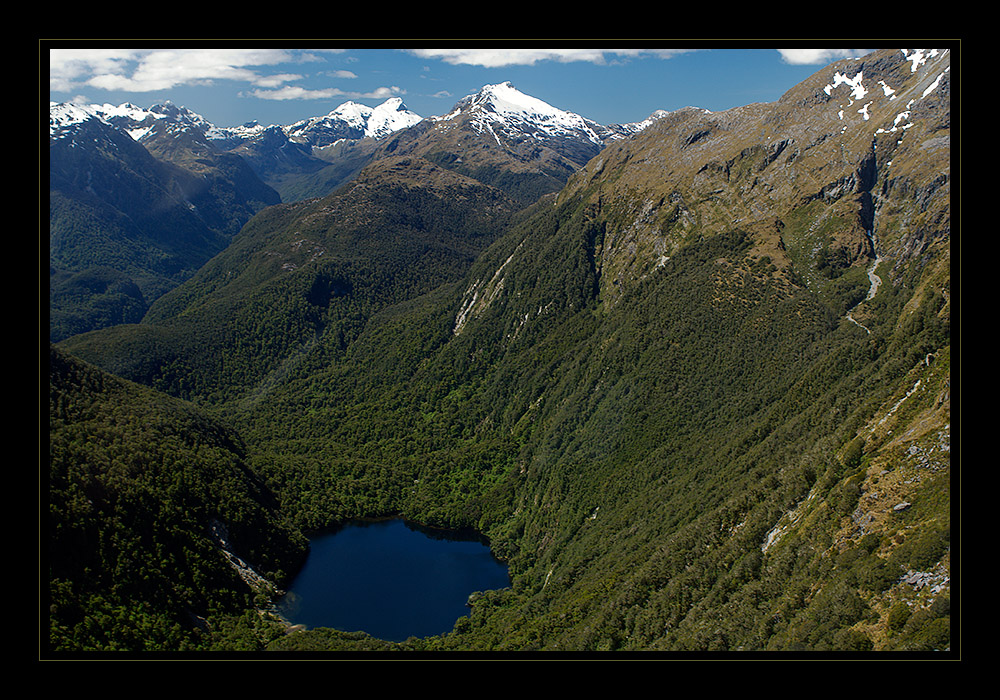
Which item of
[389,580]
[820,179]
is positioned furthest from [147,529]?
[820,179]

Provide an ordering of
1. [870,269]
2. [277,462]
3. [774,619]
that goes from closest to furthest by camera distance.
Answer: [774,619] → [870,269] → [277,462]

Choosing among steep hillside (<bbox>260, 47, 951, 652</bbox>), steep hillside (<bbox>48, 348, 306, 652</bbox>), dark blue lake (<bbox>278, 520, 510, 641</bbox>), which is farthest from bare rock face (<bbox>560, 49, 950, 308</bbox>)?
steep hillside (<bbox>48, 348, 306, 652</bbox>)

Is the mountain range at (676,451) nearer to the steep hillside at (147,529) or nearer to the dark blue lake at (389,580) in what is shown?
the steep hillside at (147,529)

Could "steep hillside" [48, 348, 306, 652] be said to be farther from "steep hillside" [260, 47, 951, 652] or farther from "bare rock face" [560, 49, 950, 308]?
"bare rock face" [560, 49, 950, 308]

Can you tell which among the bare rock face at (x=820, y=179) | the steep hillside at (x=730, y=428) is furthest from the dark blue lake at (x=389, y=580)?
the bare rock face at (x=820, y=179)

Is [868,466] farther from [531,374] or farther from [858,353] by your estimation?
[531,374]
